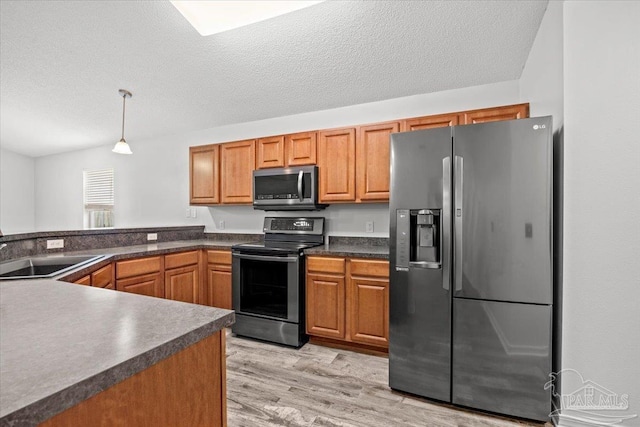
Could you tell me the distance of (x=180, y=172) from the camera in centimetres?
425

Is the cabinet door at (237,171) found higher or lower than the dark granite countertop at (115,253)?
higher

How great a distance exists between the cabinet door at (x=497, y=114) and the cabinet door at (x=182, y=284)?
118 inches

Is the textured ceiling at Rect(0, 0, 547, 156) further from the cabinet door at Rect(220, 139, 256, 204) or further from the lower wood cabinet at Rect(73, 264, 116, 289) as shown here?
the lower wood cabinet at Rect(73, 264, 116, 289)

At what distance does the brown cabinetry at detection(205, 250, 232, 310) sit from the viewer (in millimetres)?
3146

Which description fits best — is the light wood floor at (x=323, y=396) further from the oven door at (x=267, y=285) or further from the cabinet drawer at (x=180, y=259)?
the cabinet drawer at (x=180, y=259)

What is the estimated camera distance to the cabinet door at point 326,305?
264cm

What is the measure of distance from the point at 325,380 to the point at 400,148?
1766 mm

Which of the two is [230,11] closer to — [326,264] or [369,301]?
[326,264]

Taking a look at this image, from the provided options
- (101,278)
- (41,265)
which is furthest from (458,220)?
(41,265)

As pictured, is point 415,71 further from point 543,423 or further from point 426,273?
point 543,423

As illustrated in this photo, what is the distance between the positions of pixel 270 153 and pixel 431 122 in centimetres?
166

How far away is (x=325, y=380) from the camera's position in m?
2.20

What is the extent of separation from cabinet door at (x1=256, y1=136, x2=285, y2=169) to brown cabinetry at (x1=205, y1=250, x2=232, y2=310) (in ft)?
3.42

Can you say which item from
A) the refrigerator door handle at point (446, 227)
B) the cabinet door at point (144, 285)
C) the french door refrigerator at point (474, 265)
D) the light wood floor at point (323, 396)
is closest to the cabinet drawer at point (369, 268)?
the french door refrigerator at point (474, 265)
